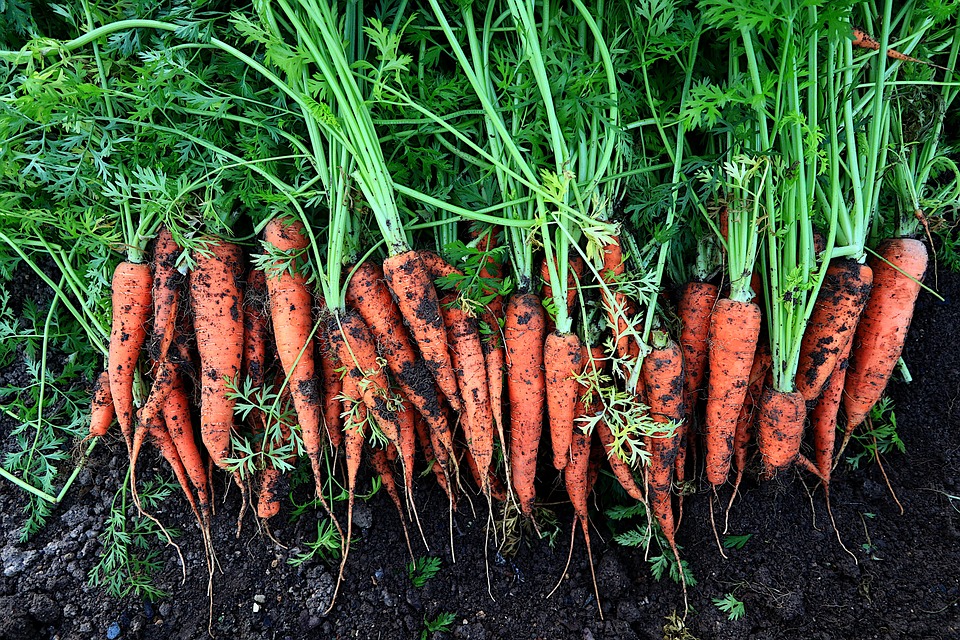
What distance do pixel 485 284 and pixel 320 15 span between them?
92 centimetres

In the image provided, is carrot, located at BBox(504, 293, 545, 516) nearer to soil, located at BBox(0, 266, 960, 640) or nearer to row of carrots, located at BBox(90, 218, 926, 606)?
row of carrots, located at BBox(90, 218, 926, 606)

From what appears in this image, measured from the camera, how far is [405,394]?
2.17 meters

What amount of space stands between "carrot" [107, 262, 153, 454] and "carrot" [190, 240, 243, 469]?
0.69ft

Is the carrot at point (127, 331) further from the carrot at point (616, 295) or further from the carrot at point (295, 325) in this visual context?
the carrot at point (616, 295)

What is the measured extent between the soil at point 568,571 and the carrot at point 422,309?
628 millimetres

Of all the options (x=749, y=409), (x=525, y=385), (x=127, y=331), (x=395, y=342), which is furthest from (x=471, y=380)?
(x=127, y=331)

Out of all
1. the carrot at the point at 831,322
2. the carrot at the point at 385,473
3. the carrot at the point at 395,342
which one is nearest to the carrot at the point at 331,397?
the carrot at the point at 385,473

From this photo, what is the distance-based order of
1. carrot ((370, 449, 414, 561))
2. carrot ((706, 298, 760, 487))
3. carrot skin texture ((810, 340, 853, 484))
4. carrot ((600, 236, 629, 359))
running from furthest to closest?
carrot ((370, 449, 414, 561)), carrot skin texture ((810, 340, 853, 484)), carrot ((706, 298, 760, 487)), carrot ((600, 236, 629, 359))

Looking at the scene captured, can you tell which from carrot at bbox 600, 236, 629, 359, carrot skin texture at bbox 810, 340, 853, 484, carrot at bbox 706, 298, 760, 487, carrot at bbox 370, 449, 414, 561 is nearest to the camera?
carrot at bbox 600, 236, 629, 359

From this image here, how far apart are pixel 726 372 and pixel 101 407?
2385 millimetres

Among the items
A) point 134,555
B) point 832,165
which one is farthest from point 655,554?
point 134,555

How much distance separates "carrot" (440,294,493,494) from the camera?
6.78 ft

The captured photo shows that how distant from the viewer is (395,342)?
6.85 ft

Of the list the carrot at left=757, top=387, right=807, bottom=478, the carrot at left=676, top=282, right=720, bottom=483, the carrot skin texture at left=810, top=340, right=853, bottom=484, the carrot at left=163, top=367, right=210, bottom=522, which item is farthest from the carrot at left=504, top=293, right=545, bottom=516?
the carrot at left=163, top=367, right=210, bottom=522
